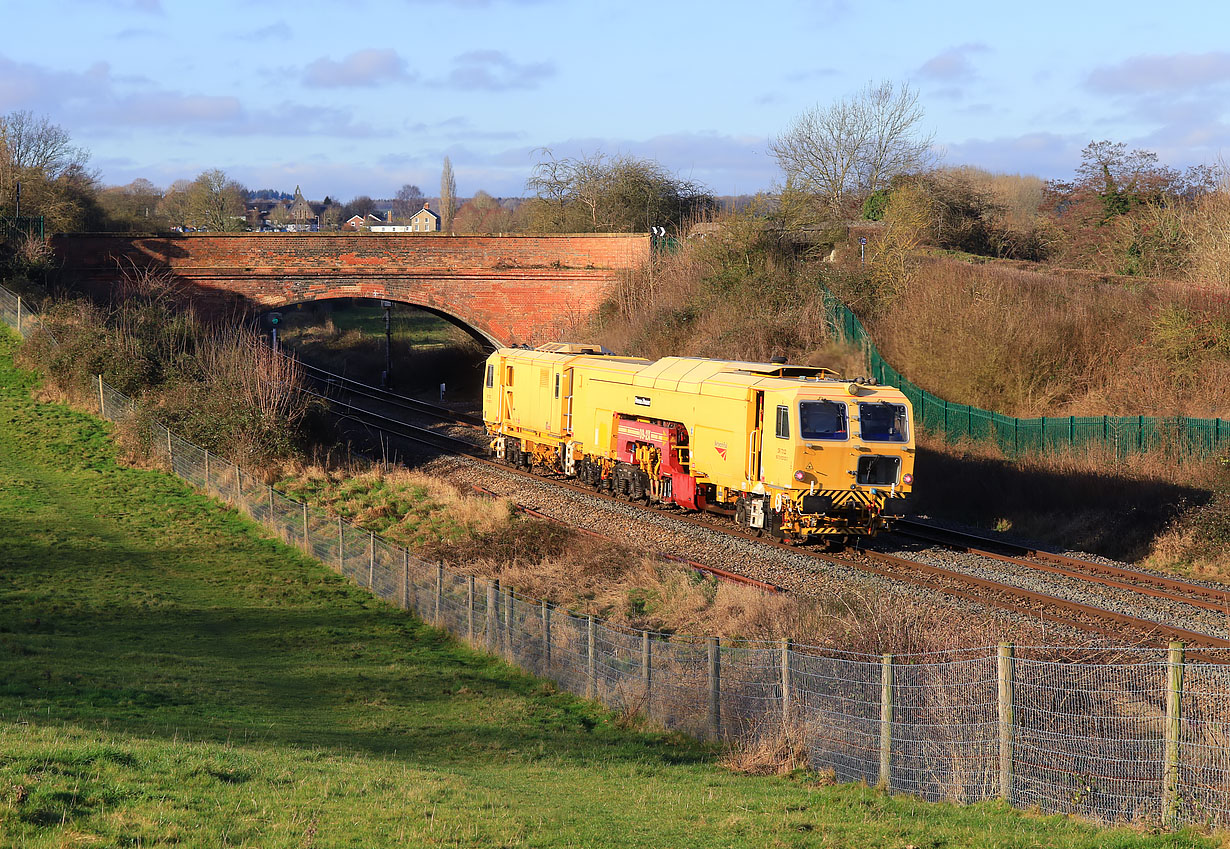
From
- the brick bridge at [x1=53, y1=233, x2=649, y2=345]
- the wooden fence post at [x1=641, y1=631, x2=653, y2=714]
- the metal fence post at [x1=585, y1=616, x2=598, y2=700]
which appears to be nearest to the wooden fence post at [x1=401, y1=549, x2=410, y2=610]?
the metal fence post at [x1=585, y1=616, x2=598, y2=700]

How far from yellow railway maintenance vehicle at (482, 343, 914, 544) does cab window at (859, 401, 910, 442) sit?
18 mm

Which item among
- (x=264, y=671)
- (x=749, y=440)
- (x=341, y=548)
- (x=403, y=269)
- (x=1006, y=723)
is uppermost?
(x=403, y=269)

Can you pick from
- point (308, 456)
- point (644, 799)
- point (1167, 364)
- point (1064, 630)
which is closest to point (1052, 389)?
point (1167, 364)

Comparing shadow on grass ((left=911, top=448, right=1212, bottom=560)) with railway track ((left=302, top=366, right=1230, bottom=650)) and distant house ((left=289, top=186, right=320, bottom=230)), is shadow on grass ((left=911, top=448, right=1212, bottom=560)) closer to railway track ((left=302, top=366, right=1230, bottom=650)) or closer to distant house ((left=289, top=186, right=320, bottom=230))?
railway track ((left=302, top=366, right=1230, bottom=650))

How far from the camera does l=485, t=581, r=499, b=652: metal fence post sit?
15.2 metres

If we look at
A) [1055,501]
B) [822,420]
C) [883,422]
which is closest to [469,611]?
[822,420]

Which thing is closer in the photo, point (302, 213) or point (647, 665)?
point (647, 665)

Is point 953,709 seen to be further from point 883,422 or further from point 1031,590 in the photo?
point 883,422

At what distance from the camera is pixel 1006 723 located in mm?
8609

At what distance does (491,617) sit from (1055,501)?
14513mm

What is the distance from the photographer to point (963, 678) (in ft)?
33.4

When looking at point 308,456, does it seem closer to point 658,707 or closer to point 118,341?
point 118,341

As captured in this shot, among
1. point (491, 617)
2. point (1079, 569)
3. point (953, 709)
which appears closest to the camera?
point (953, 709)

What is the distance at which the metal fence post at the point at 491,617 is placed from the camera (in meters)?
15.2
